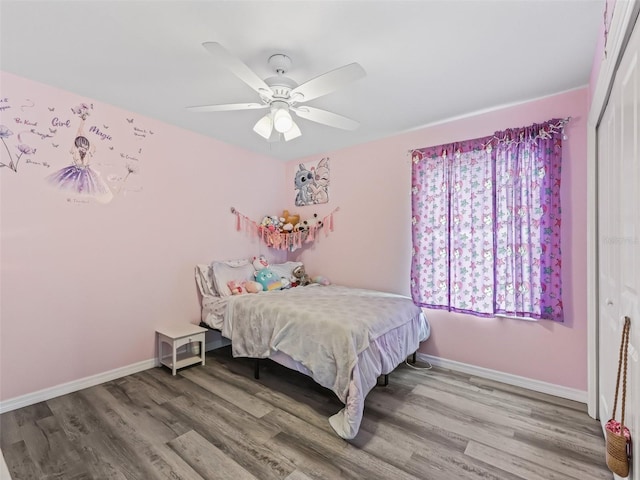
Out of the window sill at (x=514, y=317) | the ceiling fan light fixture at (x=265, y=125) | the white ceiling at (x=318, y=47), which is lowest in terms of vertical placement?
the window sill at (x=514, y=317)

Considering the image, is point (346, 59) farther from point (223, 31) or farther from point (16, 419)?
point (16, 419)

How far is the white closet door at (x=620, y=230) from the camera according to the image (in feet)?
3.67

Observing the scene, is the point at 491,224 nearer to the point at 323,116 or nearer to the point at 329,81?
the point at 323,116

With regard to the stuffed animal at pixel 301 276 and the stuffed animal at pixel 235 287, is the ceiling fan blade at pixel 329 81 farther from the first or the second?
the stuffed animal at pixel 301 276

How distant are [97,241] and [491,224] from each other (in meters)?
3.51

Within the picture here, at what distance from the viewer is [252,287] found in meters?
3.20

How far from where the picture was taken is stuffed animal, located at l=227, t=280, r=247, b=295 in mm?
3146

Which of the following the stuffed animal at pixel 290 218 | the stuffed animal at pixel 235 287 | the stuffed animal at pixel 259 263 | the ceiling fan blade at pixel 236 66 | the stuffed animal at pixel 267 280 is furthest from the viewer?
the stuffed animal at pixel 290 218

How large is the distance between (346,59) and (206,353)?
320 centimetres

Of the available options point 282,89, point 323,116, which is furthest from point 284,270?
point 282,89

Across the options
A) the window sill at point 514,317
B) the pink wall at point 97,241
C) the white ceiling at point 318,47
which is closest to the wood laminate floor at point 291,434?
the pink wall at point 97,241

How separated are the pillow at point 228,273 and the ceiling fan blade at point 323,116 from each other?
197 cm

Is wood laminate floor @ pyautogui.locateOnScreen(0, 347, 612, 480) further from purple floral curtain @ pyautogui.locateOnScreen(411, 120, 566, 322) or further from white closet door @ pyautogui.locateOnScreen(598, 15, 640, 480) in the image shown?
purple floral curtain @ pyautogui.locateOnScreen(411, 120, 566, 322)

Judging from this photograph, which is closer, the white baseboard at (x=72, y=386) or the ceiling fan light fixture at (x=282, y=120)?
the ceiling fan light fixture at (x=282, y=120)
